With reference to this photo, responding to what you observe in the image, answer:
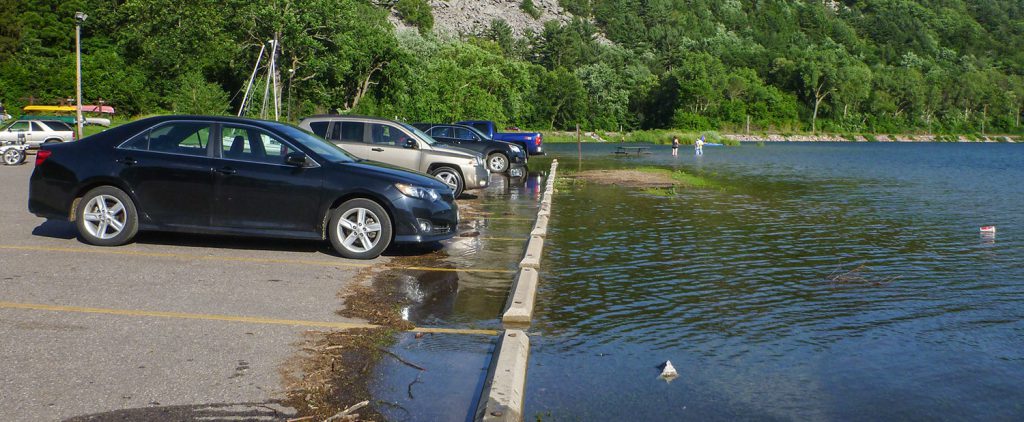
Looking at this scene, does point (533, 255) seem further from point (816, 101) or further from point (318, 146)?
point (816, 101)

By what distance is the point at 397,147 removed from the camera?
19.0 meters

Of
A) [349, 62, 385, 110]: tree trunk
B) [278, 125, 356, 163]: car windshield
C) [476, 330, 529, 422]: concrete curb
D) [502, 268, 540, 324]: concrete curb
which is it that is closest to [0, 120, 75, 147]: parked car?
[278, 125, 356, 163]: car windshield

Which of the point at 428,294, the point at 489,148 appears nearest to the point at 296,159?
the point at 428,294

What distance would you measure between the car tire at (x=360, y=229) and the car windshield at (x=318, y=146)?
2.12ft

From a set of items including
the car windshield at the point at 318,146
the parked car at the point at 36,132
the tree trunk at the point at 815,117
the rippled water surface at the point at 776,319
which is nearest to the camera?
the rippled water surface at the point at 776,319

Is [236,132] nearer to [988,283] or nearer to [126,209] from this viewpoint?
[126,209]

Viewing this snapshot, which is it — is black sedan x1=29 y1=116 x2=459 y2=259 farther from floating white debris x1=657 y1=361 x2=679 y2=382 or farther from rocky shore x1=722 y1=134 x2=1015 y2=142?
rocky shore x1=722 y1=134 x2=1015 y2=142

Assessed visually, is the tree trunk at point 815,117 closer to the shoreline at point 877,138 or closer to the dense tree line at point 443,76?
the dense tree line at point 443,76

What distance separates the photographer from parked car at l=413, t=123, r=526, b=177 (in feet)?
93.0

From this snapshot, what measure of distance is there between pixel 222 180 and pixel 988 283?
9081 millimetres

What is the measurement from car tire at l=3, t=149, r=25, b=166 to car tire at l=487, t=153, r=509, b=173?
1547 cm

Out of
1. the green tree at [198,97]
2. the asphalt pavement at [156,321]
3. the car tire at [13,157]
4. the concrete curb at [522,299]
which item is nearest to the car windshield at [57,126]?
the car tire at [13,157]

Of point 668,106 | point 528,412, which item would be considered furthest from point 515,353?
A: point 668,106

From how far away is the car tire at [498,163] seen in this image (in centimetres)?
2833
